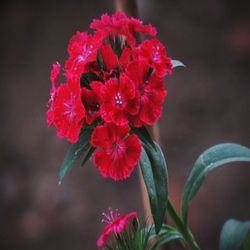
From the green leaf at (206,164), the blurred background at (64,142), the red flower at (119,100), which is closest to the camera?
the red flower at (119,100)

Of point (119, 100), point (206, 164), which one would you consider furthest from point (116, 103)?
point (206, 164)

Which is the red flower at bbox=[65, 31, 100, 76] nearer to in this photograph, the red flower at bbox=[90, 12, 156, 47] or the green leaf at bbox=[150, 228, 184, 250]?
the red flower at bbox=[90, 12, 156, 47]

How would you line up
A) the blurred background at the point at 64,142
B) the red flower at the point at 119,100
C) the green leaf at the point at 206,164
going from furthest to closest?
the blurred background at the point at 64,142
the green leaf at the point at 206,164
the red flower at the point at 119,100

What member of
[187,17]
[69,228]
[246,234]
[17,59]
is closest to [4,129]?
[17,59]

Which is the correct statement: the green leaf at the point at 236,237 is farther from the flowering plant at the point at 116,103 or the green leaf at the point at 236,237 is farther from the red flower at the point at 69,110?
the red flower at the point at 69,110

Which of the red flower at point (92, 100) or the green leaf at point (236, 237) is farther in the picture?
the green leaf at point (236, 237)

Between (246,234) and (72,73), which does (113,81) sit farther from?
(246,234)

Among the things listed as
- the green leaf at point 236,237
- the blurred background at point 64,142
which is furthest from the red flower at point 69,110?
the blurred background at point 64,142

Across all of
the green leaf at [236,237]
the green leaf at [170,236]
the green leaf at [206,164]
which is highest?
the green leaf at [206,164]
